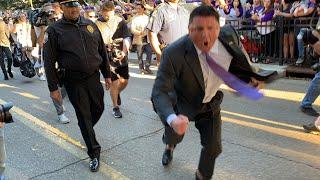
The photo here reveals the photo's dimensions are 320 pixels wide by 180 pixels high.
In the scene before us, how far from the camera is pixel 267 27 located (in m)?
9.41

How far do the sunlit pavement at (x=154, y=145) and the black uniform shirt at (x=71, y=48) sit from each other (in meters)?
0.93

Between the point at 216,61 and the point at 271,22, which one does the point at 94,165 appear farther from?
the point at 271,22

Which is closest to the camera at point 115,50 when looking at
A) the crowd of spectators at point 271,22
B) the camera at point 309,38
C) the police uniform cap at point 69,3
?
the police uniform cap at point 69,3

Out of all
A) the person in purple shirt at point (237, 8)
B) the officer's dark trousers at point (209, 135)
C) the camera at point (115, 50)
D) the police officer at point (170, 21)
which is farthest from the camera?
the person in purple shirt at point (237, 8)

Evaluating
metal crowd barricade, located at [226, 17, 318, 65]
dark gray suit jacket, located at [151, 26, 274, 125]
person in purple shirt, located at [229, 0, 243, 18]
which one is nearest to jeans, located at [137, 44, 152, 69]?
metal crowd barricade, located at [226, 17, 318, 65]

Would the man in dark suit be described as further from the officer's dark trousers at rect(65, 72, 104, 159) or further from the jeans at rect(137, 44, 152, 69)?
the jeans at rect(137, 44, 152, 69)

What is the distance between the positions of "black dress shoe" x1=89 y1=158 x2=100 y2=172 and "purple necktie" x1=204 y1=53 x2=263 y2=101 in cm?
183

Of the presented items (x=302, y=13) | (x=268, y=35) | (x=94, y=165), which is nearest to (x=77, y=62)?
(x=94, y=165)

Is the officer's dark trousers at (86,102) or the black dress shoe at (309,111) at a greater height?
the officer's dark trousers at (86,102)

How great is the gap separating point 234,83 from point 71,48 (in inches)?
74.4

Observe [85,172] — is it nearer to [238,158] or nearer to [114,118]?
[238,158]

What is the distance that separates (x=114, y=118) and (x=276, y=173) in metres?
→ 2.92

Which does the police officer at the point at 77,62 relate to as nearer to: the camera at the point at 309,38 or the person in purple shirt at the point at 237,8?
the camera at the point at 309,38

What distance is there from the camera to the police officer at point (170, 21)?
5.38 meters
